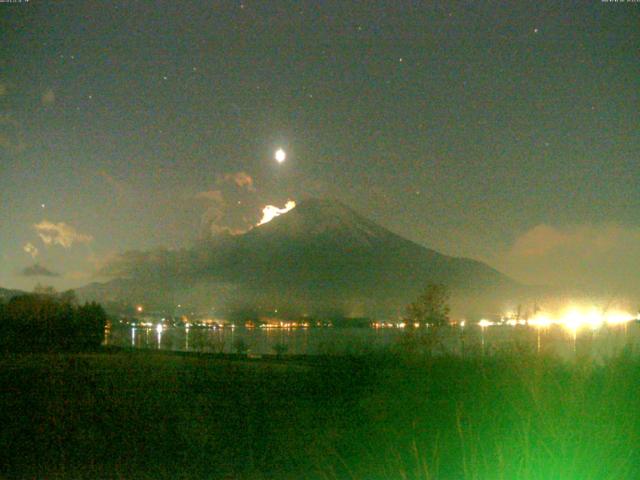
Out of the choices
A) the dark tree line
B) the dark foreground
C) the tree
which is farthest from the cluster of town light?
the dark tree line

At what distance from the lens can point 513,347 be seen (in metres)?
15.8

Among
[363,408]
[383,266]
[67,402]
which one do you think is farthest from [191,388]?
[383,266]

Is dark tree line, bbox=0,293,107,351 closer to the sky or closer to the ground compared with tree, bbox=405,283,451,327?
closer to the ground

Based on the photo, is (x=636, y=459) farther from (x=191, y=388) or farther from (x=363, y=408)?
(x=191, y=388)

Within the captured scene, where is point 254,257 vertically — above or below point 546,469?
above

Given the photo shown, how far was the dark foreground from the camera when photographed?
29.4 ft

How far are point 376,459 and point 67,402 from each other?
9.53 metres

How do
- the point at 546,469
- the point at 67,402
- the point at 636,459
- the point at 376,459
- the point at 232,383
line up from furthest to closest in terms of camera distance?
the point at 232,383 < the point at 67,402 < the point at 376,459 < the point at 636,459 < the point at 546,469

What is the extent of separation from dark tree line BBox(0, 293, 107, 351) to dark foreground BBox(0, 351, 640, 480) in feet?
140

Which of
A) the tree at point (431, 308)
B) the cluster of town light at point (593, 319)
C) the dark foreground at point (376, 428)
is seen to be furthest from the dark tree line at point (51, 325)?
the cluster of town light at point (593, 319)

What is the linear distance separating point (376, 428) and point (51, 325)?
52844 mm

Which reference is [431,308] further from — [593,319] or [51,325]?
[51,325]

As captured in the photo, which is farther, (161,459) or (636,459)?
(161,459)

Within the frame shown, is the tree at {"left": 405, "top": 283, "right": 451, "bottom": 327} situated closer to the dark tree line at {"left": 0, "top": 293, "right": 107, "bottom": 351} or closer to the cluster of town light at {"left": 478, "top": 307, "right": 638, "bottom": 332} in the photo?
the cluster of town light at {"left": 478, "top": 307, "right": 638, "bottom": 332}
